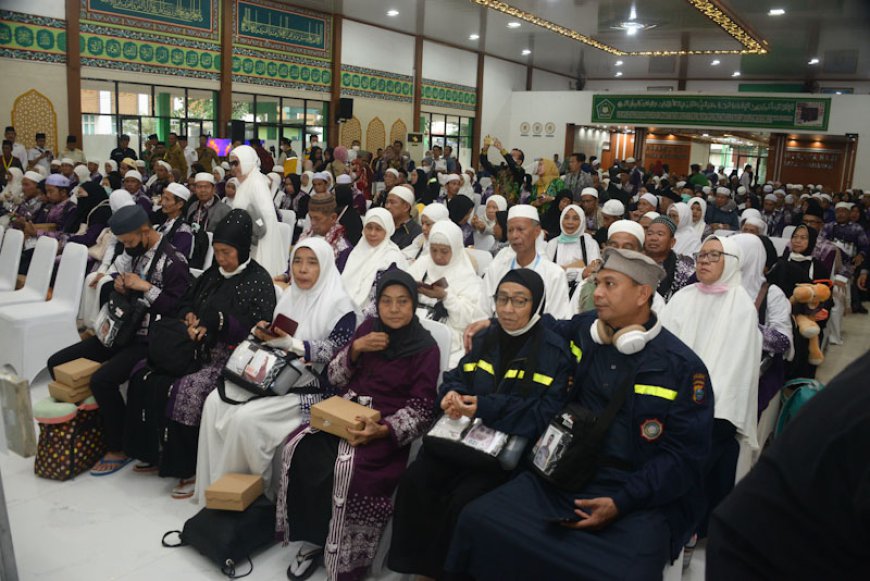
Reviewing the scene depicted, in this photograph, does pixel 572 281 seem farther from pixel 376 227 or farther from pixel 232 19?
pixel 232 19

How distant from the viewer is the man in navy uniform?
2.11m

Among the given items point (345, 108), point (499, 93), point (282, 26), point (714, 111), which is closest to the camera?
point (282, 26)

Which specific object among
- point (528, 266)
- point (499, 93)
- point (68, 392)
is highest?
point (499, 93)

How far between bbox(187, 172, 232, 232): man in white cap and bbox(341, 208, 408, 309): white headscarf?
5.46 ft

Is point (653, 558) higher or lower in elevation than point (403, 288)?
lower

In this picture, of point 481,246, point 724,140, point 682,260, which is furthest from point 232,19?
point 724,140

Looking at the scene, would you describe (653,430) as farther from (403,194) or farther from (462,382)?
(403,194)

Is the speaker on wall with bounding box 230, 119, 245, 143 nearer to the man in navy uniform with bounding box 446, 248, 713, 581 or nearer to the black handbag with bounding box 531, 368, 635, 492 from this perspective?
the man in navy uniform with bounding box 446, 248, 713, 581

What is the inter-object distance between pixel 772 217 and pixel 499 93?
13849mm

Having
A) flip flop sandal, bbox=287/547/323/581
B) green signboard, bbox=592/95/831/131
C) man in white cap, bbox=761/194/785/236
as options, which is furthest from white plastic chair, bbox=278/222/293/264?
green signboard, bbox=592/95/831/131

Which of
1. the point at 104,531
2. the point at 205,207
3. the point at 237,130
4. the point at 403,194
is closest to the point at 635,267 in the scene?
the point at 104,531

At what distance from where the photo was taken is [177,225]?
5.08 metres

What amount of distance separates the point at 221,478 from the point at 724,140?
26.0 metres

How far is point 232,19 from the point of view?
14023 mm
